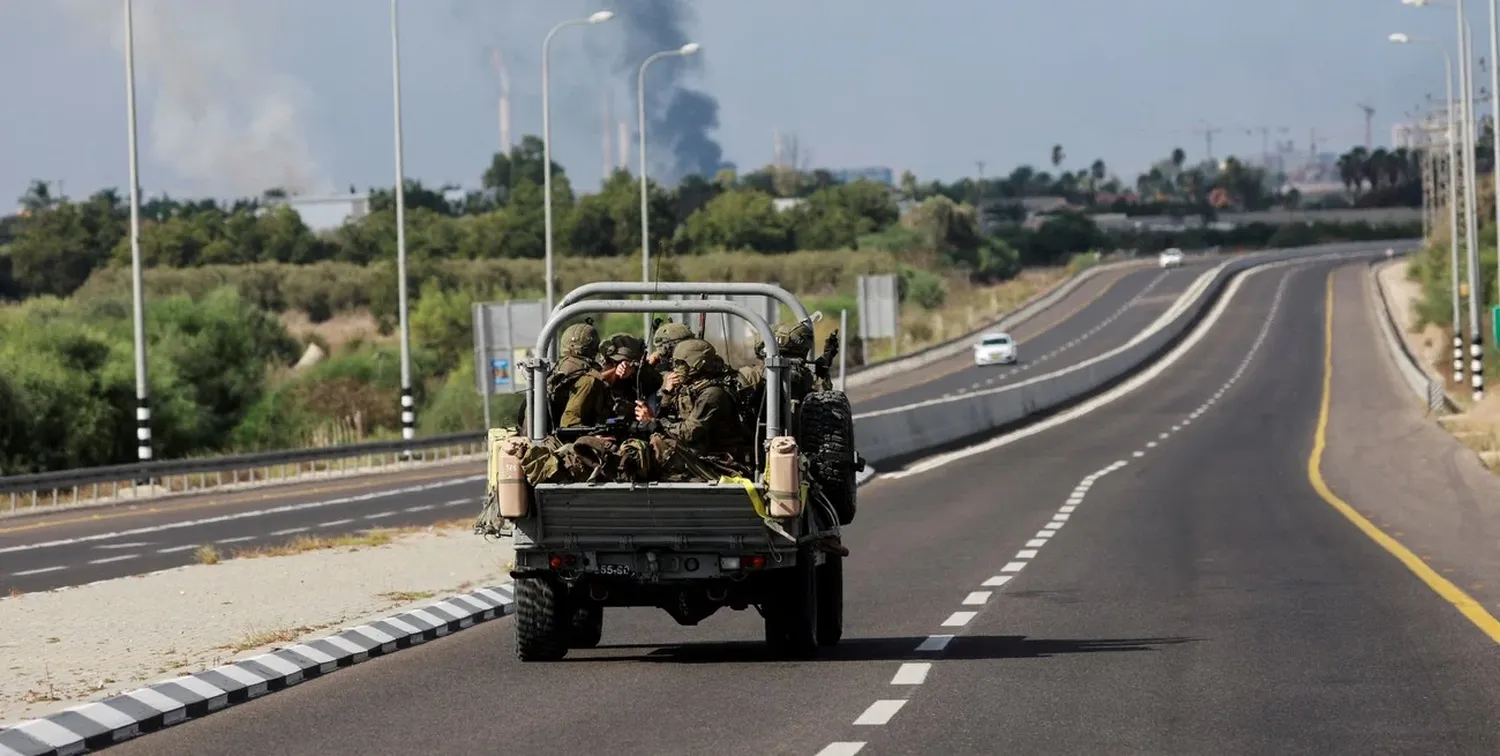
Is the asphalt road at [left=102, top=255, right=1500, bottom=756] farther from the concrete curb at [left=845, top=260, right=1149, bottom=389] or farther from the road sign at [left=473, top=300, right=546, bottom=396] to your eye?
the concrete curb at [left=845, top=260, right=1149, bottom=389]

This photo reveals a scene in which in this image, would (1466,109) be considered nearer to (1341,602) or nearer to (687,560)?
(1341,602)

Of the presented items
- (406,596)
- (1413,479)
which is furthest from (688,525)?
(1413,479)

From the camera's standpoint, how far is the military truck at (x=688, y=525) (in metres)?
13.1

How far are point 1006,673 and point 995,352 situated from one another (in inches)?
3285

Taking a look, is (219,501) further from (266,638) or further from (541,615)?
(541,615)

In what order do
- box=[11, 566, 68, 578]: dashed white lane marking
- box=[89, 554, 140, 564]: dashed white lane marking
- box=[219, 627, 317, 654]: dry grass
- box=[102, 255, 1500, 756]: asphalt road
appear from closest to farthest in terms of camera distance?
1. box=[102, 255, 1500, 756]: asphalt road
2. box=[219, 627, 317, 654]: dry grass
3. box=[11, 566, 68, 578]: dashed white lane marking
4. box=[89, 554, 140, 564]: dashed white lane marking

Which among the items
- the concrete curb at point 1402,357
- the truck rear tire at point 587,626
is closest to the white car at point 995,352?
the concrete curb at point 1402,357

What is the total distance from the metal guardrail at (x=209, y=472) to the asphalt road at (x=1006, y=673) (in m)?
19.0

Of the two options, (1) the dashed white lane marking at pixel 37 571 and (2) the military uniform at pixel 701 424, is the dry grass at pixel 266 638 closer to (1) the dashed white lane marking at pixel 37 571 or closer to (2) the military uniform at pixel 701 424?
(2) the military uniform at pixel 701 424

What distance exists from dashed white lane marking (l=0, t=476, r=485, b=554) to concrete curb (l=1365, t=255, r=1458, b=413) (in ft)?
91.2

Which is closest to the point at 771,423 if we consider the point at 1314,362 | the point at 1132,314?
the point at 1314,362

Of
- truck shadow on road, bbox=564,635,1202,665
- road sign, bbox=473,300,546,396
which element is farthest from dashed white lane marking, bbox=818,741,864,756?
road sign, bbox=473,300,546,396

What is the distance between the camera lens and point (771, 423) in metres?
13.3

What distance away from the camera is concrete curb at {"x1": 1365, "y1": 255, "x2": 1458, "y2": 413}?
61250mm
